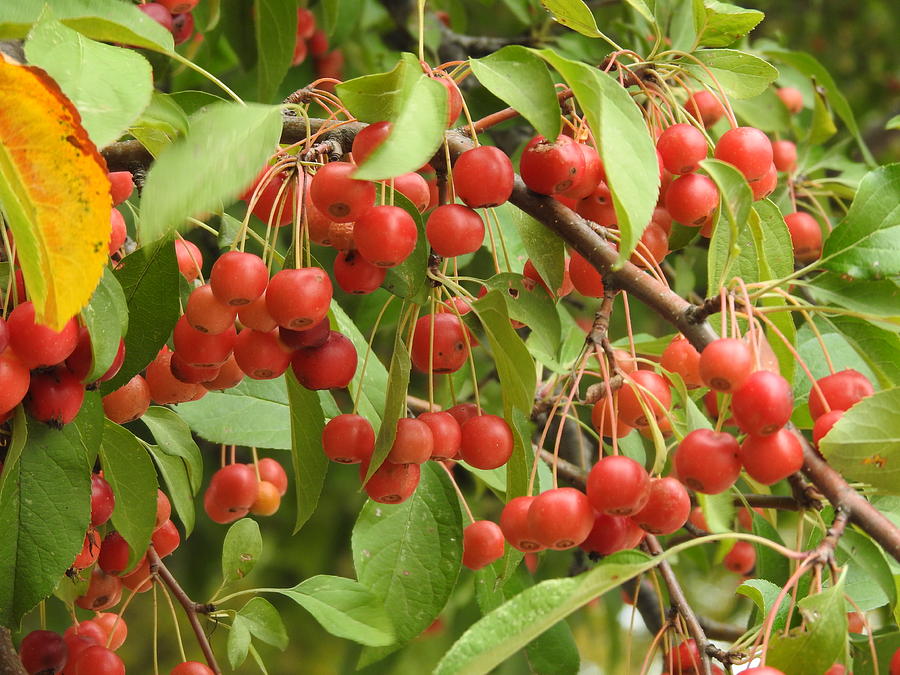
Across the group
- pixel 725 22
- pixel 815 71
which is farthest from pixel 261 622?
pixel 815 71

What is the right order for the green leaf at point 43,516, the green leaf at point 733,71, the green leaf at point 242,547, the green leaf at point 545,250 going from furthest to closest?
1. the green leaf at point 242,547
2. the green leaf at point 733,71
3. the green leaf at point 545,250
4. the green leaf at point 43,516

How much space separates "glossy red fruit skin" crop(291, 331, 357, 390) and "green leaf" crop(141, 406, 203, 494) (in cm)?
48

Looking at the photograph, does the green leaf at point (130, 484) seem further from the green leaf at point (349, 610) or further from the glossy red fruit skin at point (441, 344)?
the glossy red fruit skin at point (441, 344)

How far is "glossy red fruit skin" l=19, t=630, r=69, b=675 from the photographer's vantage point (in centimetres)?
149

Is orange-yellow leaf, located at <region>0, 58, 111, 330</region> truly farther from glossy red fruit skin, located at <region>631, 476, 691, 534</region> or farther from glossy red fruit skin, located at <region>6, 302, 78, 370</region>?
glossy red fruit skin, located at <region>631, 476, 691, 534</region>

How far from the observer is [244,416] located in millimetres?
1848

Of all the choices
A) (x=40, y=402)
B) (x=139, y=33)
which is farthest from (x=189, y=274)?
(x=139, y=33)

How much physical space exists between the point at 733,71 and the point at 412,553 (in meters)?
0.85

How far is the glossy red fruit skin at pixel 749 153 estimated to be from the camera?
52.1 inches

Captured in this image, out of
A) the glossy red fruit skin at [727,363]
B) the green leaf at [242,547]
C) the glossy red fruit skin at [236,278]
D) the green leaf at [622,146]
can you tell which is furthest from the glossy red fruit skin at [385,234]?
the green leaf at [242,547]

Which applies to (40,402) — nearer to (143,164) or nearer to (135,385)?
(135,385)

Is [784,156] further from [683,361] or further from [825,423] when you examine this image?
[825,423]

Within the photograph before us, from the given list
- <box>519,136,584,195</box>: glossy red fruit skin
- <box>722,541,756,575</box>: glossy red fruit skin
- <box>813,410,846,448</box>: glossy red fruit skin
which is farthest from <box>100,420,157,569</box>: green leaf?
<box>722,541,756,575</box>: glossy red fruit skin

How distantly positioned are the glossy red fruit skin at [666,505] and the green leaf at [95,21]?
Answer: 75 cm
